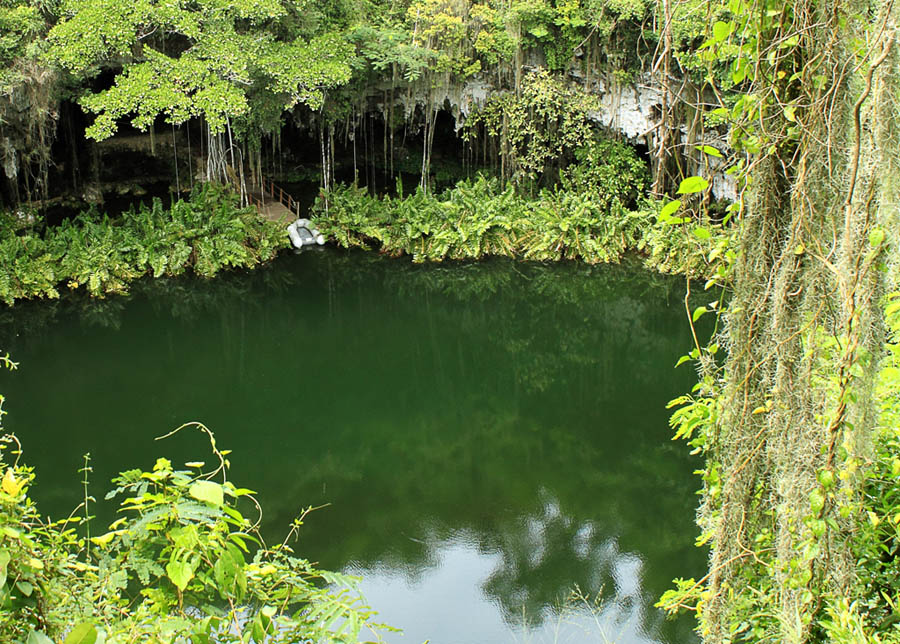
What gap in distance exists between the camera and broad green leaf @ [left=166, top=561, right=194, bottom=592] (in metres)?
2.19

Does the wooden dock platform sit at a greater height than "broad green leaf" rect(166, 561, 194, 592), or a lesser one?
lesser

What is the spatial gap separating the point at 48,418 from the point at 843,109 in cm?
944

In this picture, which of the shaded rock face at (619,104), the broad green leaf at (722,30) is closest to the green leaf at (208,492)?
the broad green leaf at (722,30)

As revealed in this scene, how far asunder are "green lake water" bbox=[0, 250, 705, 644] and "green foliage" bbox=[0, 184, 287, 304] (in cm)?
36

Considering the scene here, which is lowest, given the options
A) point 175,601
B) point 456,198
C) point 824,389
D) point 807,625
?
point 456,198

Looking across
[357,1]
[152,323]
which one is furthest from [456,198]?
[152,323]

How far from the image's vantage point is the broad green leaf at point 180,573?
2.19 m

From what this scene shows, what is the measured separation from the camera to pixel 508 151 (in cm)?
1734

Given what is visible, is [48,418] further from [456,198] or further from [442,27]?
[442,27]

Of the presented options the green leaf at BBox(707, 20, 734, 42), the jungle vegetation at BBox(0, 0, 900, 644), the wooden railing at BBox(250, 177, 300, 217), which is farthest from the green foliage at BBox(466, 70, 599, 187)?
the green leaf at BBox(707, 20, 734, 42)

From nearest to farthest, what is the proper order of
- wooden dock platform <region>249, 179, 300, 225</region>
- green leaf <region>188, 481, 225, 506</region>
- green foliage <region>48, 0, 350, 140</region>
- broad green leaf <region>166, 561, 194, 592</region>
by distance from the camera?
green leaf <region>188, 481, 225, 506</region> < broad green leaf <region>166, 561, 194, 592</region> < green foliage <region>48, 0, 350, 140</region> < wooden dock platform <region>249, 179, 300, 225</region>

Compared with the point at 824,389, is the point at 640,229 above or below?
below

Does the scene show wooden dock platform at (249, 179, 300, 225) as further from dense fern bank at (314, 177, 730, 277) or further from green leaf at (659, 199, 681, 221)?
green leaf at (659, 199, 681, 221)

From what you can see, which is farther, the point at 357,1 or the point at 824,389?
the point at 357,1
